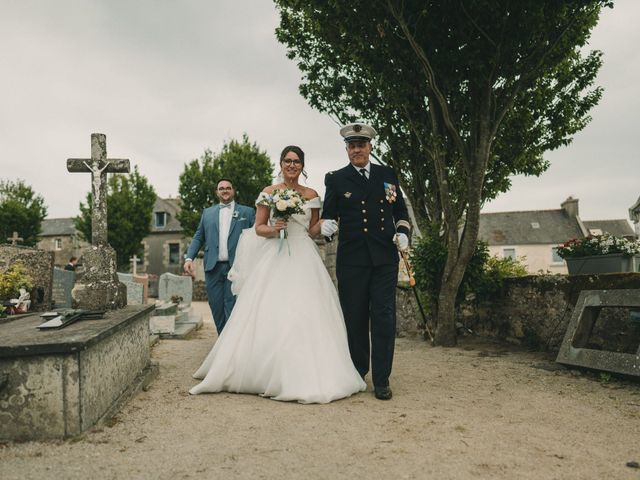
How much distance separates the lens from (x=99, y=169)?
573 cm

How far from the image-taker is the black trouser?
14.3 feet

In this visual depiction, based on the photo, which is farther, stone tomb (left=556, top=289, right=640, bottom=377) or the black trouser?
stone tomb (left=556, top=289, right=640, bottom=377)

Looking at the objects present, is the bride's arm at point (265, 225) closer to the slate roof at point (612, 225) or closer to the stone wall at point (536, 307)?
the stone wall at point (536, 307)

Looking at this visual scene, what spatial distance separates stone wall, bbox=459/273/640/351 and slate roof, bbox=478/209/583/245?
31718 mm

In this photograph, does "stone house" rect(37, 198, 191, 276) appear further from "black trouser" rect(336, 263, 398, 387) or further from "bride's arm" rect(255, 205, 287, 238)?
"black trouser" rect(336, 263, 398, 387)

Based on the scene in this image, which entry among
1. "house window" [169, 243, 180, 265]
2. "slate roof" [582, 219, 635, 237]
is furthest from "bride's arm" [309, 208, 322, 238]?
"slate roof" [582, 219, 635, 237]

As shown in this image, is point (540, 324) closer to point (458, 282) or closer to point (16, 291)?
point (458, 282)

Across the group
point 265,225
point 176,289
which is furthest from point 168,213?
point 265,225

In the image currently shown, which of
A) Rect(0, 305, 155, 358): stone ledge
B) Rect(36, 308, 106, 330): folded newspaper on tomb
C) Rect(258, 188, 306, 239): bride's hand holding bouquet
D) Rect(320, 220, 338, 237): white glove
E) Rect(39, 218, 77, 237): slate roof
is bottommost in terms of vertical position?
Rect(0, 305, 155, 358): stone ledge

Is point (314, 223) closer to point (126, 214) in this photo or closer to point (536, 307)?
point (536, 307)

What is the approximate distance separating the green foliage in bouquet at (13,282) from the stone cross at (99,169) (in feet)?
4.28

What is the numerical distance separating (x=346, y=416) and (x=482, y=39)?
5.35 metres

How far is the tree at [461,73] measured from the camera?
635 cm

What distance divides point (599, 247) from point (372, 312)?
11.8ft
